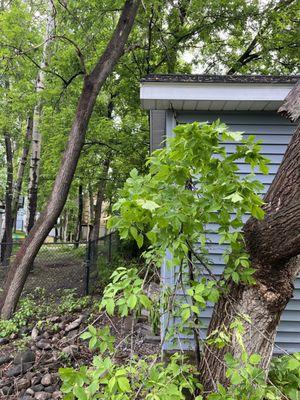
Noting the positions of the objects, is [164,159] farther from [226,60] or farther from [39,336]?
[226,60]

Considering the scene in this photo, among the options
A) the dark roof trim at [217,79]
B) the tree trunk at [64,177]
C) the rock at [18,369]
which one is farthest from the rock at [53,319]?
the dark roof trim at [217,79]

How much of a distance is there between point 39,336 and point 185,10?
8694 millimetres

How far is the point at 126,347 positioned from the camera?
3.90 meters

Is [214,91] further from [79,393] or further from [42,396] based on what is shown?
[42,396]

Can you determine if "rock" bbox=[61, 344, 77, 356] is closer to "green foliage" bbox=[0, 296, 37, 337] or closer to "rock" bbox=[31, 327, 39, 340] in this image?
"rock" bbox=[31, 327, 39, 340]

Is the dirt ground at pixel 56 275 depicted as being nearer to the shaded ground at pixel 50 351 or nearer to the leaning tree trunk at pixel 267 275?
the shaded ground at pixel 50 351

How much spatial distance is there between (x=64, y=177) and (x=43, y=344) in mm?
2520

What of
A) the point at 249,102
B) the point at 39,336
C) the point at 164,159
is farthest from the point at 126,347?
the point at 249,102

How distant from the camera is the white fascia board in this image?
334 centimetres

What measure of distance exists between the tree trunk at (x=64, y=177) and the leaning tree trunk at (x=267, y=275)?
11.6 ft

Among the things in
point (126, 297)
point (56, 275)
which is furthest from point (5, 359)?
point (56, 275)

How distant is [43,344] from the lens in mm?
3916

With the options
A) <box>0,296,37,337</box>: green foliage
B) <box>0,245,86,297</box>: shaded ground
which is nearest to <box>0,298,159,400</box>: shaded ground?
<box>0,296,37,337</box>: green foliage

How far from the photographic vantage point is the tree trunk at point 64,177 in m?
4.83
